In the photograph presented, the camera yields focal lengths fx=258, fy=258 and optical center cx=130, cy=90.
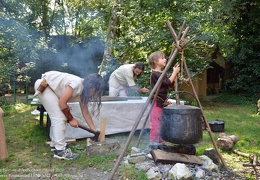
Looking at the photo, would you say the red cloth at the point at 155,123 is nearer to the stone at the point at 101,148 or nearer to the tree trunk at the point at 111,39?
the stone at the point at 101,148

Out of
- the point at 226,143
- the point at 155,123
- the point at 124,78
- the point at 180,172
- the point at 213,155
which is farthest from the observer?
the point at 124,78

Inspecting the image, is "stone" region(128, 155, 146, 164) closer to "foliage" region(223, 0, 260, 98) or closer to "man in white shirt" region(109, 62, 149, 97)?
"man in white shirt" region(109, 62, 149, 97)

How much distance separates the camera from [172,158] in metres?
3.12

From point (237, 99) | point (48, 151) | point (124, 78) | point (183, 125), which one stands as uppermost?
point (124, 78)

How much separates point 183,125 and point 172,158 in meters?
0.45

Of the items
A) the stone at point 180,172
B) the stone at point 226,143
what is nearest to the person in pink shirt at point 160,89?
the stone at point 180,172

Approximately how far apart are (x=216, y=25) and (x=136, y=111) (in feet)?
24.2

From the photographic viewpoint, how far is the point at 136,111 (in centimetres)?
503

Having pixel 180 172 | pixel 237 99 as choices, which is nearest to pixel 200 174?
pixel 180 172

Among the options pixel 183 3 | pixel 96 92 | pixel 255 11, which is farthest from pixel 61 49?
pixel 96 92

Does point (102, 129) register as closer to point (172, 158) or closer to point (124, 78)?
point (172, 158)

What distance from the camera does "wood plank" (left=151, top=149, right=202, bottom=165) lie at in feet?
10.1

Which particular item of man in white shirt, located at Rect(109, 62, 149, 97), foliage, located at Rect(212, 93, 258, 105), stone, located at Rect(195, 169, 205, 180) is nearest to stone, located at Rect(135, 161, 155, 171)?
stone, located at Rect(195, 169, 205, 180)

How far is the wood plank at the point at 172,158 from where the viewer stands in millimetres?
3084
